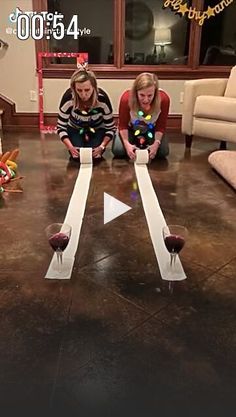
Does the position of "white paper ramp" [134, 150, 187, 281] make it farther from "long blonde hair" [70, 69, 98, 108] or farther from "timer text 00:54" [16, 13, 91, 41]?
"timer text 00:54" [16, 13, 91, 41]

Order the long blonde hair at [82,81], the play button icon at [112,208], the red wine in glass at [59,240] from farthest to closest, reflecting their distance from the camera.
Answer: the long blonde hair at [82,81] < the play button icon at [112,208] < the red wine in glass at [59,240]

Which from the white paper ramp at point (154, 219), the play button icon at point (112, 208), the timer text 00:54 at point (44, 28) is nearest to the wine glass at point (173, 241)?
the white paper ramp at point (154, 219)

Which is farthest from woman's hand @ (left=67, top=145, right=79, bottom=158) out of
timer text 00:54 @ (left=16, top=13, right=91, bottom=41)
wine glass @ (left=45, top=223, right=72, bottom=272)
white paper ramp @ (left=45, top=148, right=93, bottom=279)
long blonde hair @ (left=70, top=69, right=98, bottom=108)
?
timer text 00:54 @ (left=16, top=13, right=91, bottom=41)

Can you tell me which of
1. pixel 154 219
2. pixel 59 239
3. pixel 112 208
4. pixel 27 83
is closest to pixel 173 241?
pixel 59 239

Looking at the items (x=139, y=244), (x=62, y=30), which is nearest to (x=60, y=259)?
(x=139, y=244)

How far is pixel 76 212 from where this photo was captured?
7.04ft

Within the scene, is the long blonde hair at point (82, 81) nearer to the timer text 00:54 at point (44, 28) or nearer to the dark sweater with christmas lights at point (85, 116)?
the dark sweater with christmas lights at point (85, 116)

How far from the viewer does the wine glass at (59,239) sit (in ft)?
4.91

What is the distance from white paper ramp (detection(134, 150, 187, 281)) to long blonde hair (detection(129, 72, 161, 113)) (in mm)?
332

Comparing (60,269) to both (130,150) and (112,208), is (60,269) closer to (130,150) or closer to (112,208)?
(112,208)

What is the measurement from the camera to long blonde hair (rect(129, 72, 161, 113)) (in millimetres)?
2836

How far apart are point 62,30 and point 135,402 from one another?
420 centimetres

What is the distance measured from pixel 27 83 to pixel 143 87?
209 cm

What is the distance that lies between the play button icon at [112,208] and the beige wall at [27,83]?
7.96ft
